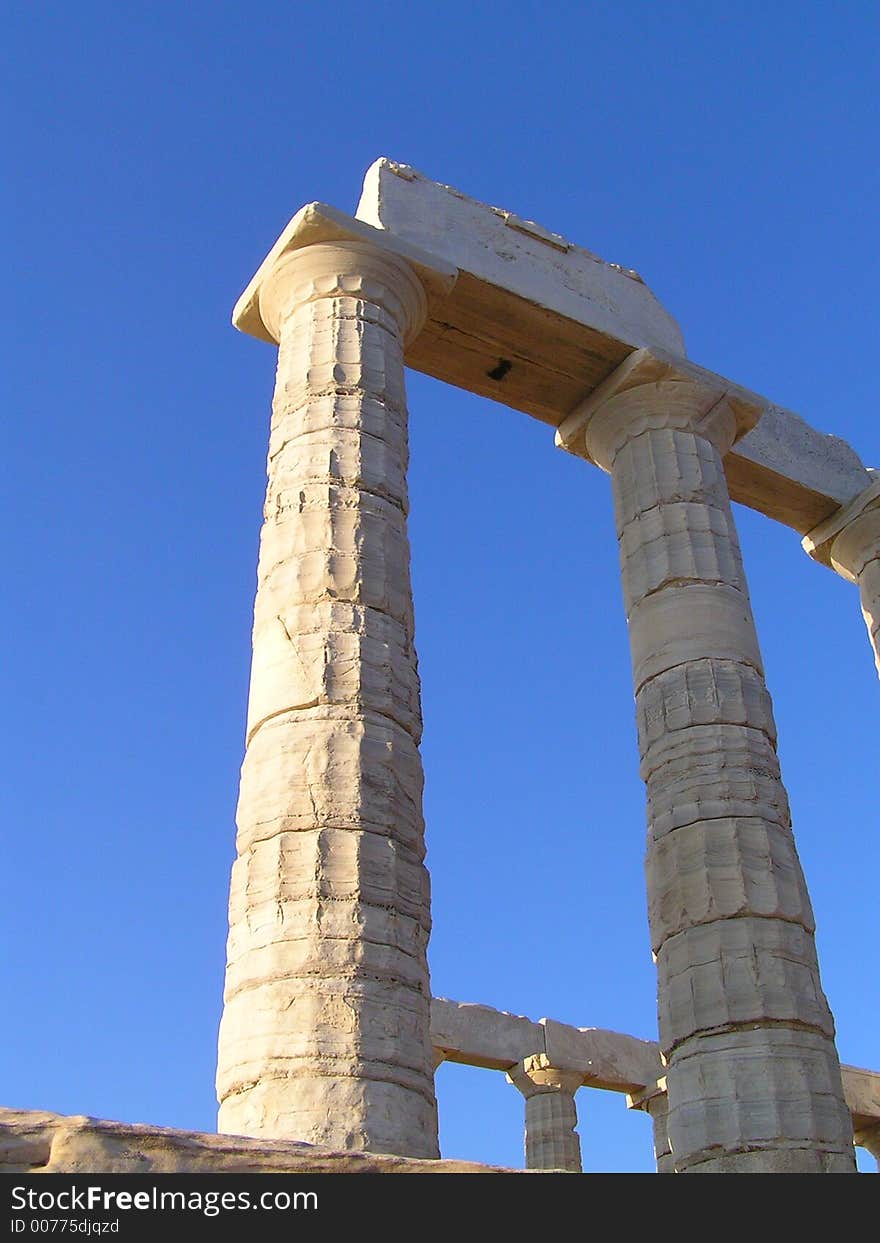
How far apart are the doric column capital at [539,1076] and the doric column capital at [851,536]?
10056 millimetres

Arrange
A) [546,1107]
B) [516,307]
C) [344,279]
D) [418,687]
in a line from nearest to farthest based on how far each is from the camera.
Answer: [418,687]
[344,279]
[516,307]
[546,1107]

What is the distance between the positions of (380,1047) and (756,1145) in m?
3.92

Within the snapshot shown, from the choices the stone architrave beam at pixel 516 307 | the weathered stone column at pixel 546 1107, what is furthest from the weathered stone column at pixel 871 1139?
the stone architrave beam at pixel 516 307

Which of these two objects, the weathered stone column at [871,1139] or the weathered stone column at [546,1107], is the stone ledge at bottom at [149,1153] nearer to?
the weathered stone column at [546,1107]

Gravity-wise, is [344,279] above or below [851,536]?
below

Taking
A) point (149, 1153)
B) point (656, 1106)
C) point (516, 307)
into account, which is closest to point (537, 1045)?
point (656, 1106)

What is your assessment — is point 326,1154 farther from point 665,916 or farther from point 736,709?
point 736,709

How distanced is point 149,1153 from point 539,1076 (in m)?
18.6

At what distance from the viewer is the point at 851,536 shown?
18.8 meters

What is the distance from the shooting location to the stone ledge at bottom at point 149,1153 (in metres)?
5.43

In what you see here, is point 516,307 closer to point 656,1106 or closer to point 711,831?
point 711,831

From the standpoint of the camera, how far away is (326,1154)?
5.92 m

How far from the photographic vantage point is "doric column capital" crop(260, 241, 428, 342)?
45.9 feet

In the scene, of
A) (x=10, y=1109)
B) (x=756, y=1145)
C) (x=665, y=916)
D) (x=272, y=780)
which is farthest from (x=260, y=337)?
(x=10, y=1109)
